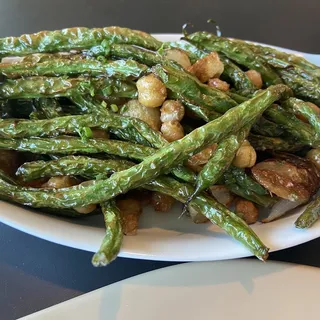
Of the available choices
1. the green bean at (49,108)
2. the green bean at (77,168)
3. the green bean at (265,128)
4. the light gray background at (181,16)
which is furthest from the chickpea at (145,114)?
the light gray background at (181,16)

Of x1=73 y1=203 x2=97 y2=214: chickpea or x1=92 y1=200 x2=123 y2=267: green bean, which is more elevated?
x1=92 y1=200 x2=123 y2=267: green bean

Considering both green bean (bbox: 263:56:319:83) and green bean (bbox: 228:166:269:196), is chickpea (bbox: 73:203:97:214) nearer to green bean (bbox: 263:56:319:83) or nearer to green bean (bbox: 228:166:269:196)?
green bean (bbox: 228:166:269:196)

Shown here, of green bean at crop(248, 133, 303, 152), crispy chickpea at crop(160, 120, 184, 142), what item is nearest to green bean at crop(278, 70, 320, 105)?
green bean at crop(248, 133, 303, 152)

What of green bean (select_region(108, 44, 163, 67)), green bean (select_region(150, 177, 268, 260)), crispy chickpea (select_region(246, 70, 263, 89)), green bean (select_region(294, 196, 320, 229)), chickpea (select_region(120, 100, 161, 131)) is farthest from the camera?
crispy chickpea (select_region(246, 70, 263, 89))

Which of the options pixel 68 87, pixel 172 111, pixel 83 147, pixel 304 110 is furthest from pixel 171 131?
pixel 304 110

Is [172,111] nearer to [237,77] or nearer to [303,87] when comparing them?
[237,77]

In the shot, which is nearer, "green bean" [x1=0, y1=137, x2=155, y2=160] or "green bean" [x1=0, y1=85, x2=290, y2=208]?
"green bean" [x1=0, y1=85, x2=290, y2=208]
